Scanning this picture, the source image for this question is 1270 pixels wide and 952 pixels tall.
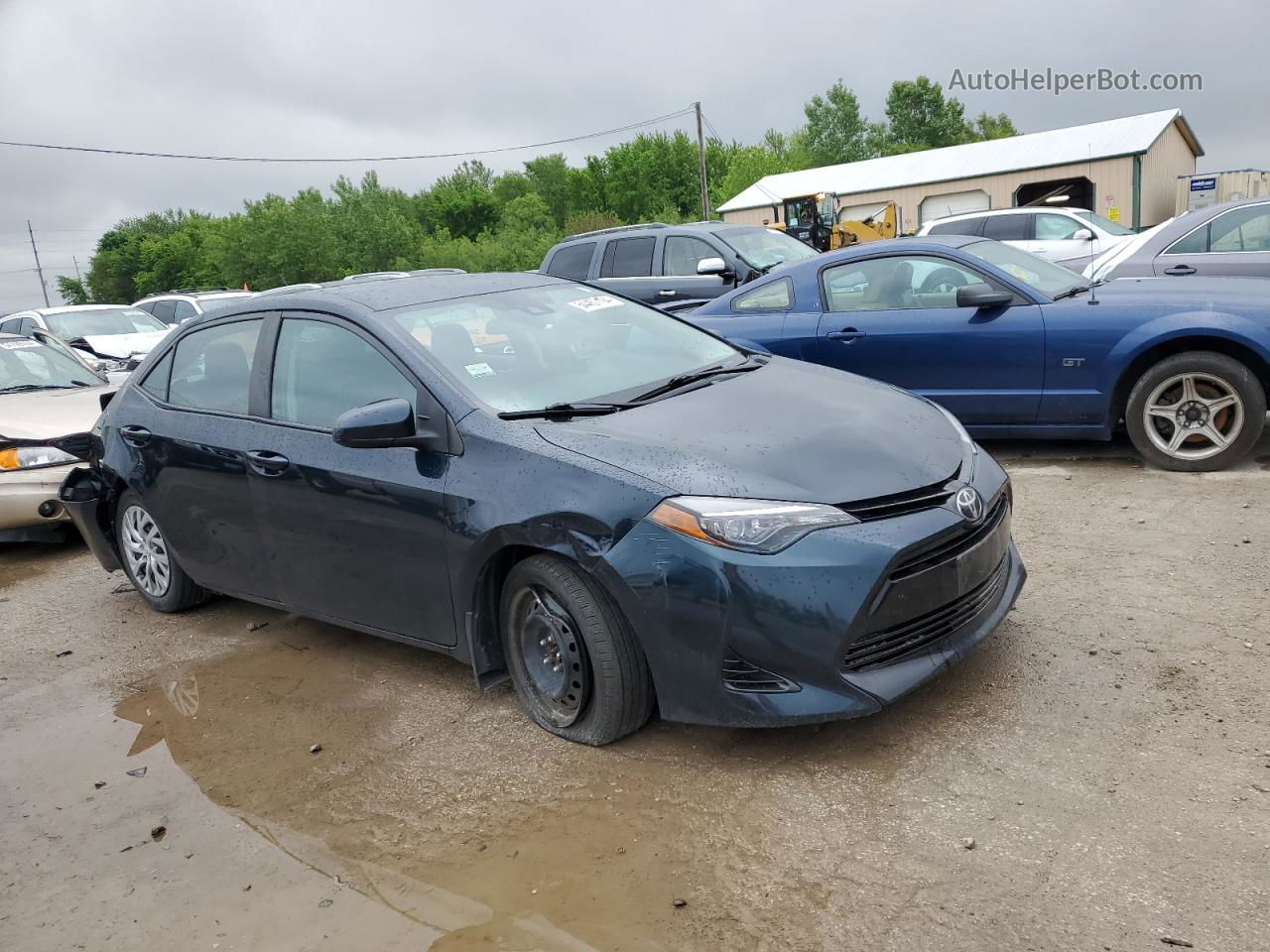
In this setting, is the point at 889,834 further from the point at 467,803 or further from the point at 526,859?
the point at 467,803

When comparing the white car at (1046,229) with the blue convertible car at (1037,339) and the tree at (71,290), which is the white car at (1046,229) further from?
the tree at (71,290)

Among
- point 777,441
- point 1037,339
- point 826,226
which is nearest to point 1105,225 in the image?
point 1037,339

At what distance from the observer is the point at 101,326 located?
15.5 metres

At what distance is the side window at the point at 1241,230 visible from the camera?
8.42 metres

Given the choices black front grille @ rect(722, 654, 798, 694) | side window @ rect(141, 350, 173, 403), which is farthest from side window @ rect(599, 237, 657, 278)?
black front grille @ rect(722, 654, 798, 694)

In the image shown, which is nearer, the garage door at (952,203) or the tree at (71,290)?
the garage door at (952,203)

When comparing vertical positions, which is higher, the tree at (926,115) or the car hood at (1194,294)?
the tree at (926,115)

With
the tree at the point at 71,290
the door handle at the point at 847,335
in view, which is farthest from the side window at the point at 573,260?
the tree at the point at 71,290

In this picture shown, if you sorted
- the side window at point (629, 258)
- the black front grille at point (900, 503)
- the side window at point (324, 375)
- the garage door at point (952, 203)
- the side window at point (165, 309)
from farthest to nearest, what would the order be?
1. the garage door at point (952, 203)
2. the side window at point (165, 309)
3. the side window at point (629, 258)
4. the side window at point (324, 375)
5. the black front grille at point (900, 503)

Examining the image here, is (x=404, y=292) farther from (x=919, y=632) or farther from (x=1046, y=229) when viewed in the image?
(x=1046, y=229)

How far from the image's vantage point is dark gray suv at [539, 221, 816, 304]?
11492mm

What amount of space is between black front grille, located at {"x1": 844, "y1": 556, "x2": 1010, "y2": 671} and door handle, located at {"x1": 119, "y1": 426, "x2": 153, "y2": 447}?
376 centimetres

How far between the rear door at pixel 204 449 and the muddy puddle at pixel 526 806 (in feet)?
2.38

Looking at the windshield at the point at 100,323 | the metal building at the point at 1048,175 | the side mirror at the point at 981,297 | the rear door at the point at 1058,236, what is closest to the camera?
the side mirror at the point at 981,297
